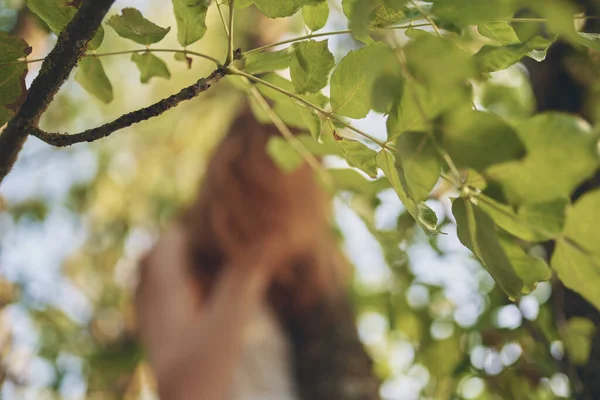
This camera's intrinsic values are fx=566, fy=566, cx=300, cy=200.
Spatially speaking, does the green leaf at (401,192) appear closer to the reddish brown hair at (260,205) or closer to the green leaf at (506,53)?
the green leaf at (506,53)

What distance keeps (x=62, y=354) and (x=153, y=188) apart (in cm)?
103

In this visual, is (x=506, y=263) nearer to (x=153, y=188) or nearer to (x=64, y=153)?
(x=64, y=153)

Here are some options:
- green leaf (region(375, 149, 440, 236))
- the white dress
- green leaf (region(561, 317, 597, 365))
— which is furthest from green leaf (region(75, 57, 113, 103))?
the white dress

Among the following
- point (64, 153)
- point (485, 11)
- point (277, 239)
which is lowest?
point (277, 239)

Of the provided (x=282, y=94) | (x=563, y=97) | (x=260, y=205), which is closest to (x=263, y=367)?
(x=260, y=205)

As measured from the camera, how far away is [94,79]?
0.40 metres

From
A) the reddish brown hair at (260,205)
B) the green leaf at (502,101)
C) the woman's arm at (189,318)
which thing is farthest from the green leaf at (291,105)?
the reddish brown hair at (260,205)

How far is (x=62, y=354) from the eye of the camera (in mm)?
1457

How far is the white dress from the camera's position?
1.75 metres

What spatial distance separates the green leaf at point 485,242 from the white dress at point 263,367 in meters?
1.56

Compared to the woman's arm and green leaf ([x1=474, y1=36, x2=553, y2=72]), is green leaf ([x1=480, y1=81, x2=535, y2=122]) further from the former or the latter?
the woman's arm

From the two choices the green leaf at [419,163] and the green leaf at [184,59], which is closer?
the green leaf at [419,163]

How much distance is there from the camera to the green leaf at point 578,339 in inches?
22.2

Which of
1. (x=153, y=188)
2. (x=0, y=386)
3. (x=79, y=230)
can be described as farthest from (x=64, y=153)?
(x=0, y=386)
